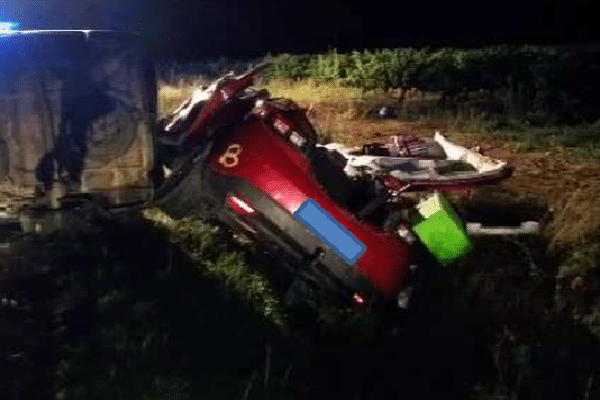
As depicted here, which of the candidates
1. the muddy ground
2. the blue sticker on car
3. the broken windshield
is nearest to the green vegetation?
the muddy ground

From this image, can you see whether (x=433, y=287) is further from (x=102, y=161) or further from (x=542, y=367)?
(x=102, y=161)

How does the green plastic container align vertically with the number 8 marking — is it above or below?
below

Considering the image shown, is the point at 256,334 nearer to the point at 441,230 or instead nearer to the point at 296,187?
the point at 296,187

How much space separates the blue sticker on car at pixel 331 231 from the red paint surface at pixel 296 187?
27 mm

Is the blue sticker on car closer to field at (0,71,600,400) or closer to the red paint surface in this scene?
the red paint surface

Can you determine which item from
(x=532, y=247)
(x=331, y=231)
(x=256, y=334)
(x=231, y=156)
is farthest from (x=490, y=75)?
(x=256, y=334)

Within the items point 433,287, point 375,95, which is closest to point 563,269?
point 433,287

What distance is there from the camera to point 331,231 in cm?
500

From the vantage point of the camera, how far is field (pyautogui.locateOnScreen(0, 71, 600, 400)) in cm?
433

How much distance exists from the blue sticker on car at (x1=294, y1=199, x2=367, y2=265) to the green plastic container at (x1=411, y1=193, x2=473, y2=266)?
53 cm

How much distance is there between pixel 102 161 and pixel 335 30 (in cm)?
2671

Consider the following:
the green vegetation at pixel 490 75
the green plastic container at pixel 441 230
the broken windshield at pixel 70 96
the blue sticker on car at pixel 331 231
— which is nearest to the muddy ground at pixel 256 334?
the green plastic container at pixel 441 230

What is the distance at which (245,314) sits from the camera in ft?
16.0

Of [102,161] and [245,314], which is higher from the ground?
[102,161]
